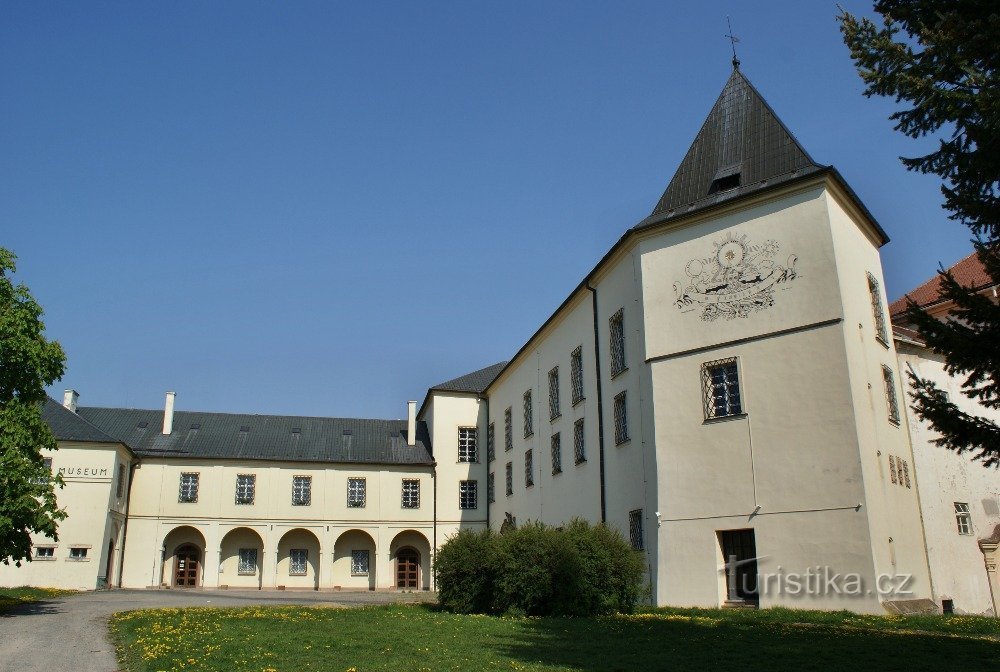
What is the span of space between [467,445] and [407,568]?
692cm

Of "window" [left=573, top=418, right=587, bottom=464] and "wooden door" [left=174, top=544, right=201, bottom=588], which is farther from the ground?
"window" [left=573, top=418, right=587, bottom=464]

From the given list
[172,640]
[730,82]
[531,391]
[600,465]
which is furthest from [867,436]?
[531,391]

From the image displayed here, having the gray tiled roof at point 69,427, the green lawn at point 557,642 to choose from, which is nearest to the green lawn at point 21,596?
the green lawn at point 557,642

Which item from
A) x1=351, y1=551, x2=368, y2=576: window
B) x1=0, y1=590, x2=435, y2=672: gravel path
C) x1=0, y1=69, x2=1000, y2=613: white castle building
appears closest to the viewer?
x1=0, y1=590, x2=435, y2=672: gravel path

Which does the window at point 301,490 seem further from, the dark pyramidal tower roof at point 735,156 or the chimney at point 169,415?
the dark pyramidal tower roof at point 735,156

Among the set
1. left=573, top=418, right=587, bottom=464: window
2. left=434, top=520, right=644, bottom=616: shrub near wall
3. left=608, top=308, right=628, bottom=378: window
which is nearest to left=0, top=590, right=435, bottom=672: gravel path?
left=434, top=520, right=644, bottom=616: shrub near wall

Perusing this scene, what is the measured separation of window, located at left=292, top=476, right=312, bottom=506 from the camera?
4153 centimetres

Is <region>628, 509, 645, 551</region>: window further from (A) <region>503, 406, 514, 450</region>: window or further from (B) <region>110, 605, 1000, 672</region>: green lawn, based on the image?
(A) <region>503, 406, 514, 450</region>: window

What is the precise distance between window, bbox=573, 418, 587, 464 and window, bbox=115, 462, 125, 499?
2139cm

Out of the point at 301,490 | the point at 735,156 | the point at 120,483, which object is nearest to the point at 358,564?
the point at 301,490

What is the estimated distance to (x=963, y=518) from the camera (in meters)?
21.8

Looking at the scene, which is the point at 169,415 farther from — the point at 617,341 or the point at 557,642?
the point at 557,642

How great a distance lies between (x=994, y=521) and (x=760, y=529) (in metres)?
7.74

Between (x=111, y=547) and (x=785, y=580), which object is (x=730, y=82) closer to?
(x=785, y=580)
